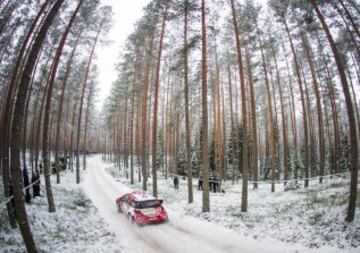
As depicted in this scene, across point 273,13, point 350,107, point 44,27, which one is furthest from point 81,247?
point 273,13

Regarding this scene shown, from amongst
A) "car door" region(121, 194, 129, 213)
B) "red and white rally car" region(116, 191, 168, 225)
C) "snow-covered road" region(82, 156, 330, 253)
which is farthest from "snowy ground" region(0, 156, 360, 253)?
"car door" region(121, 194, 129, 213)

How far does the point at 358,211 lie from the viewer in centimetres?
966

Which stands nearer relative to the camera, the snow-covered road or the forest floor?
the forest floor

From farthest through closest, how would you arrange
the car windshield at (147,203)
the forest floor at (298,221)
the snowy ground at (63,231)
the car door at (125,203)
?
the car door at (125,203) < the car windshield at (147,203) < the snowy ground at (63,231) < the forest floor at (298,221)

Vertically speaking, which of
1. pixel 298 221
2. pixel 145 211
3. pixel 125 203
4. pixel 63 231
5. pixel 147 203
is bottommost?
pixel 63 231

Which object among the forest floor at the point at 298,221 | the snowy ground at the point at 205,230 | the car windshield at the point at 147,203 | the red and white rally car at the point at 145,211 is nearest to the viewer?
the forest floor at the point at 298,221

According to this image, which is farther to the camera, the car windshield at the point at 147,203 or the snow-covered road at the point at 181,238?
the car windshield at the point at 147,203

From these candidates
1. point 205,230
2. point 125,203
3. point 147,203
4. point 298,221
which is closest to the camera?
point 298,221

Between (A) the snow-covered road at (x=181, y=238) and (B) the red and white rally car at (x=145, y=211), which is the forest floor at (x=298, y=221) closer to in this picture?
(A) the snow-covered road at (x=181, y=238)

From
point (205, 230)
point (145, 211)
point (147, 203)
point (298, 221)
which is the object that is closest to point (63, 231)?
point (145, 211)

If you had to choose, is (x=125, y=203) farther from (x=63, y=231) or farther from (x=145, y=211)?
(x=63, y=231)

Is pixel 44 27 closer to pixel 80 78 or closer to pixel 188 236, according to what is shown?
pixel 188 236

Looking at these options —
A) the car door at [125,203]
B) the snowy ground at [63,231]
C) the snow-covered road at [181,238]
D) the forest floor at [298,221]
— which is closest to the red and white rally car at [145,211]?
the snow-covered road at [181,238]

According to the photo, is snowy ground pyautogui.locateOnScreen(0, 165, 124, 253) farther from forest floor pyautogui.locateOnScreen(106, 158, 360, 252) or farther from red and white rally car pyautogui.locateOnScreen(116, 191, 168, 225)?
forest floor pyautogui.locateOnScreen(106, 158, 360, 252)
